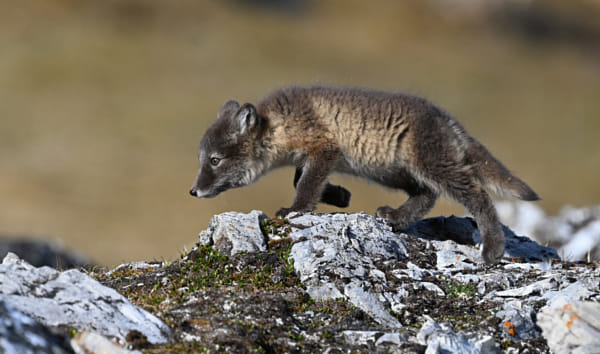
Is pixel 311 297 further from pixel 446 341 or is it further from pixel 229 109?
pixel 229 109

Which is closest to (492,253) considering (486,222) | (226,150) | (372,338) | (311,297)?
(486,222)

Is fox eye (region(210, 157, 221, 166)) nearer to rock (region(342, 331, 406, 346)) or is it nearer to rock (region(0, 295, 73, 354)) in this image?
rock (region(342, 331, 406, 346))

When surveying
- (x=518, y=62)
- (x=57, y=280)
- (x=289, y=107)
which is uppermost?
(x=518, y=62)

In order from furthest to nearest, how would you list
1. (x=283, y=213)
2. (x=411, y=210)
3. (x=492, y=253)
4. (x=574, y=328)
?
(x=411, y=210) → (x=283, y=213) → (x=492, y=253) → (x=574, y=328)

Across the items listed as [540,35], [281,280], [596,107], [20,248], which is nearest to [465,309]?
[281,280]

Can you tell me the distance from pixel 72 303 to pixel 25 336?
2.86 feet

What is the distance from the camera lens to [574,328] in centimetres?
557

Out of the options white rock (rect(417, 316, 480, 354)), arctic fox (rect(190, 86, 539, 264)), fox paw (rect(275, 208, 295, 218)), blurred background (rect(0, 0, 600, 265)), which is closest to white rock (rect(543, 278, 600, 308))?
white rock (rect(417, 316, 480, 354))

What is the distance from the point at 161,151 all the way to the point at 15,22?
18.5 m

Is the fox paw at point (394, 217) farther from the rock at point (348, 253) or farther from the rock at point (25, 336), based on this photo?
the rock at point (25, 336)

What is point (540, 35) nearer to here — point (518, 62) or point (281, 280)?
point (518, 62)

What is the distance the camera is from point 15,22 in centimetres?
4331

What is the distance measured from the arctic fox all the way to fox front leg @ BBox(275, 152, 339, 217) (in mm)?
14

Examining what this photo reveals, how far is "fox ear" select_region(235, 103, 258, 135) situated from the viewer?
9562mm
